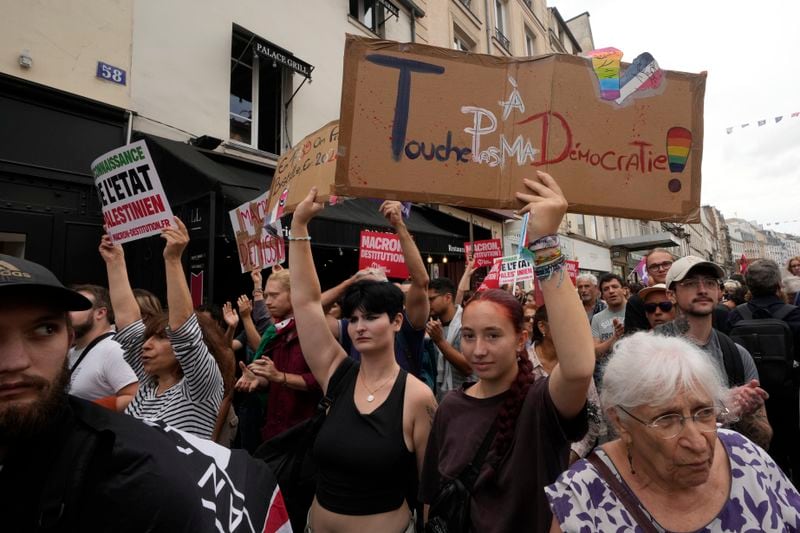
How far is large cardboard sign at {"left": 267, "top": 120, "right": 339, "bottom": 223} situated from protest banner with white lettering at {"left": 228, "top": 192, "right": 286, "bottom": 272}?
1.37 m

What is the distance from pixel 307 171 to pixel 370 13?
9.69 meters

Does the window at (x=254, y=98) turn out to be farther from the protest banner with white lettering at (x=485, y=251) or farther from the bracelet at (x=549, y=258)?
the bracelet at (x=549, y=258)

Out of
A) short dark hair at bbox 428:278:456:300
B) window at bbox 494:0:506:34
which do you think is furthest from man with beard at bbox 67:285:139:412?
window at bbox 494:0:506:34

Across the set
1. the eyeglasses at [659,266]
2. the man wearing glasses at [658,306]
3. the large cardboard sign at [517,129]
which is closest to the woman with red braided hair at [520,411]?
the large cardboard sign at [517,129]

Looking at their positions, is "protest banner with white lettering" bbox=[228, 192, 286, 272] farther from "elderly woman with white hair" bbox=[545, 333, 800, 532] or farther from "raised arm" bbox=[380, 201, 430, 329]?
"elderly woman with white hair" bbox=[545, 333, 800, 532]

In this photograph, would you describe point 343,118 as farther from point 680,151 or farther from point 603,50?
point 680,151

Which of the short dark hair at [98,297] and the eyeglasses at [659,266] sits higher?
the eyeglasses at [659,266]

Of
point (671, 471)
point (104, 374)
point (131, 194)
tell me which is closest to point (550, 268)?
point (671, 471)

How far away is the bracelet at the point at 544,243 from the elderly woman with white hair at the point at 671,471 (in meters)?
0.46

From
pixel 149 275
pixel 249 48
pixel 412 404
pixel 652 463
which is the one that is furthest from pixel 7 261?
pixel 249 48

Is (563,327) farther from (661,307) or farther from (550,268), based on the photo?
(661,307)

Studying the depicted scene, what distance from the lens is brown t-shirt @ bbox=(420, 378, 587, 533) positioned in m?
1.50

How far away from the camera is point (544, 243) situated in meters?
1.48

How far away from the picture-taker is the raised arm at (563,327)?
1392mm
